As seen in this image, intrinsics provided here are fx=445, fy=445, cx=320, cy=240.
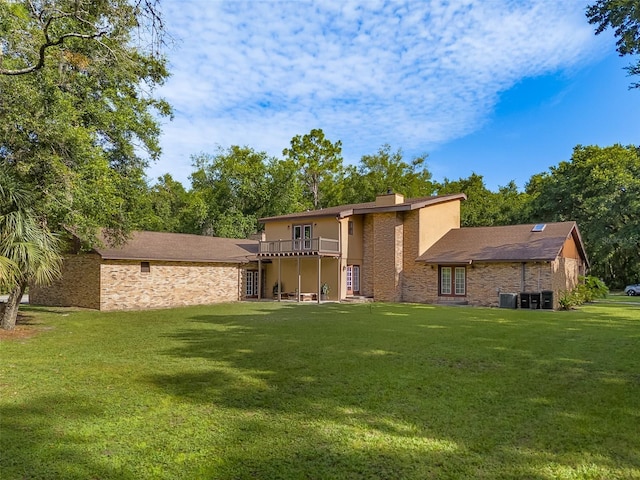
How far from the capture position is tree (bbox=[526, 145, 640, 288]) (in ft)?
97.3

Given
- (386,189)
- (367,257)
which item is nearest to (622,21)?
(367,257)

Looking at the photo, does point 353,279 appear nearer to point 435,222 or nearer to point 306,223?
point 306,223

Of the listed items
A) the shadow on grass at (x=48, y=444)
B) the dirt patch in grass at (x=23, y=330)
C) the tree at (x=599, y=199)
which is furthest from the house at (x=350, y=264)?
the shadow on grass at (x=48, y=444)

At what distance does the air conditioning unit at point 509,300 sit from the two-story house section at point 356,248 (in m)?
5.07

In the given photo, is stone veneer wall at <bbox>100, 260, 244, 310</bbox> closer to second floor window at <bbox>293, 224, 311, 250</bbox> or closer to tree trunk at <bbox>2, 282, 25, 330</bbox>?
second floor window at <bbox>293, 224, 311, 250</bbox>

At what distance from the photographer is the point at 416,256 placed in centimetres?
2452

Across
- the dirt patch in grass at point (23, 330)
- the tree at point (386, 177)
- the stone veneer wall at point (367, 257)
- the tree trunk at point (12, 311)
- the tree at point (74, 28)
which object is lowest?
the dirt patch in grass at point (23, 330)

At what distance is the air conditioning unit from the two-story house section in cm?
507

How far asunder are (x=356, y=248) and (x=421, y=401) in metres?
20.7

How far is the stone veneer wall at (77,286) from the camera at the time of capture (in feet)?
64.2

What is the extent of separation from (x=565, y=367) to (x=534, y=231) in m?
17.7

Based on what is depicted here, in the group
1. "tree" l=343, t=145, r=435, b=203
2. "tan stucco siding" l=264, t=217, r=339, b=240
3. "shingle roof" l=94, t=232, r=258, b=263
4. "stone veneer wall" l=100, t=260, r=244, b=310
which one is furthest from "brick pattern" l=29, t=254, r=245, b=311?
"tree" l=343, t=145, r=435, b=203

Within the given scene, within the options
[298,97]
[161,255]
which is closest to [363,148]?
[298,97]

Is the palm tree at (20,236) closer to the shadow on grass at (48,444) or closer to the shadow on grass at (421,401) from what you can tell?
the shadow on grass at (421,401)
